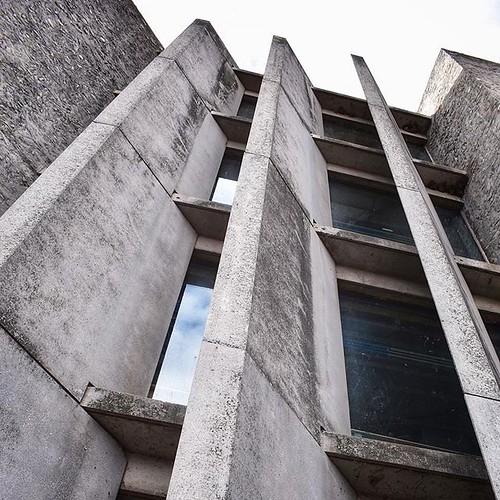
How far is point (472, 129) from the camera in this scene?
8383mm

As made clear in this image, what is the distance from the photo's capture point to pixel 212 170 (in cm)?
713

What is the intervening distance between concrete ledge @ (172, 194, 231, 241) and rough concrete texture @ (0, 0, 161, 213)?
1.77 metres

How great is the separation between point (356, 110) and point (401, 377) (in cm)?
791

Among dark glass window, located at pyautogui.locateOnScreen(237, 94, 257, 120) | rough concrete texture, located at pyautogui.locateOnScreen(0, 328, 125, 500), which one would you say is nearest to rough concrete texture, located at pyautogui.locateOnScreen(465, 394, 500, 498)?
rough concrete texture, located at pyautogui.locateOnScreen(0, 328, 125, 500)

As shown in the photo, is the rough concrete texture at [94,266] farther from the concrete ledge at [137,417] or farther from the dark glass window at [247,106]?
the dark glass window at [247,106]

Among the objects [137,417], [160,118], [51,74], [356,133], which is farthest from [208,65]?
[137,417]

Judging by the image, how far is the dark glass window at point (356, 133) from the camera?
10.4 m

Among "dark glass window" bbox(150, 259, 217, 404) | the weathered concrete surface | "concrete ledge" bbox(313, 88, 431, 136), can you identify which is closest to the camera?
"dark glass window" bbox(150, 259, 217, 404)

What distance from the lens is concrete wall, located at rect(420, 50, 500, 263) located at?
283 inches

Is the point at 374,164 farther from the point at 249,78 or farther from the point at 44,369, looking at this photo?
the point at 44,369

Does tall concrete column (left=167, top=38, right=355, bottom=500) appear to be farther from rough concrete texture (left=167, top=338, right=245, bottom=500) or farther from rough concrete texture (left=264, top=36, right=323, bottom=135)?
rough concrete texture (left=264, top=36, right=323, bottom=135)

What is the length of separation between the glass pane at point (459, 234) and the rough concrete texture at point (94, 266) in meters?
4.55

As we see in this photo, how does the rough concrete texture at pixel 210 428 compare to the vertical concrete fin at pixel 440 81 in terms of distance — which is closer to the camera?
the rough concrete texture at pixel 210 428

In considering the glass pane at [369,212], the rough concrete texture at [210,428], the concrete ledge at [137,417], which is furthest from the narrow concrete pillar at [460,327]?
the concrete ledge at [137,417]
